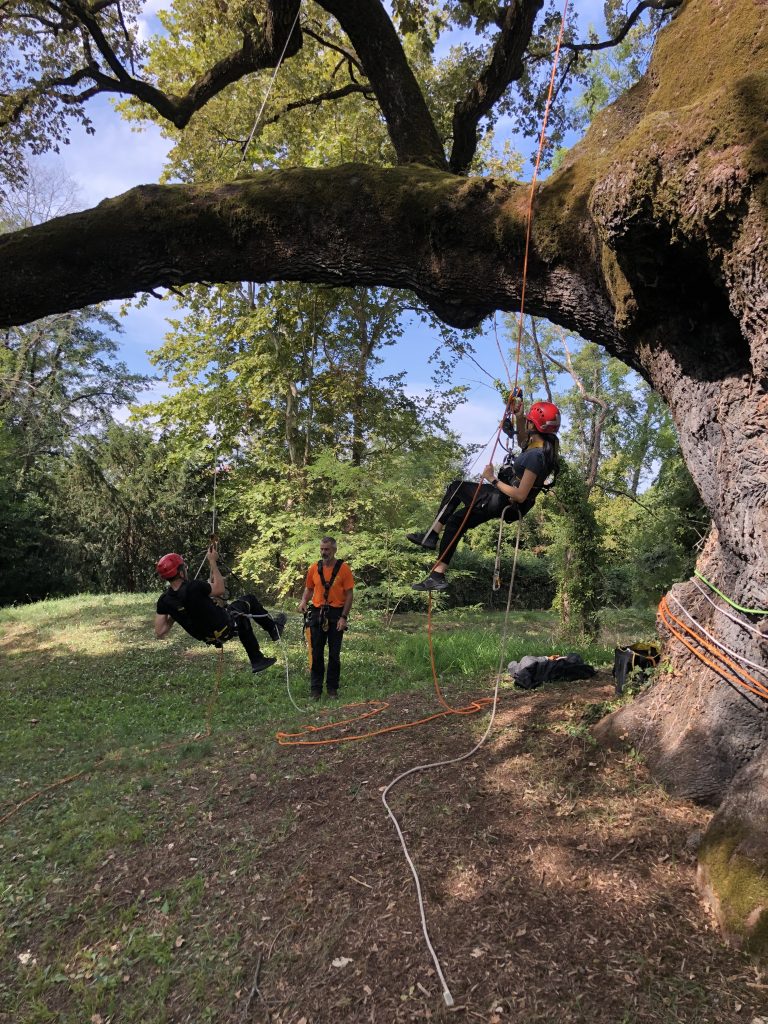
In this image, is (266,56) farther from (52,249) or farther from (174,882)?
(174,882)

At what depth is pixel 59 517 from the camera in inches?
829

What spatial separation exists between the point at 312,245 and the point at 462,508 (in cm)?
229

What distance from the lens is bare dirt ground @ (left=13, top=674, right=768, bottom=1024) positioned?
230 cm

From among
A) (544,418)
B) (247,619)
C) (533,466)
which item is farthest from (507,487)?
(247,619)

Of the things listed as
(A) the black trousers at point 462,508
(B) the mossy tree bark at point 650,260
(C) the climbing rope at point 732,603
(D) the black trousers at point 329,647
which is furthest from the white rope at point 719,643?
(D) the black trousers at point 329,647

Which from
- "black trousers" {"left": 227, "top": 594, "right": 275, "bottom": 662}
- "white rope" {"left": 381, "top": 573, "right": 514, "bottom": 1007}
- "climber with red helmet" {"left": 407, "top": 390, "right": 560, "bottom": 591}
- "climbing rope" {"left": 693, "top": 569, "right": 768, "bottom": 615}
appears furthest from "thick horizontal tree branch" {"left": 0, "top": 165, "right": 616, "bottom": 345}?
"black trousers" {"left": 227, "top": 594, "right": 275, "bottom": 662}

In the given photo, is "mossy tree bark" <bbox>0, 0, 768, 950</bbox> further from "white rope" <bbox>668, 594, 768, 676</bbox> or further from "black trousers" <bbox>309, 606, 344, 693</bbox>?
"black trousers" <bbox>309, 606, 344, 693</bbox>

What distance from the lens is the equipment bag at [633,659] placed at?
435cm

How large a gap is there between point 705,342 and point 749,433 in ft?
1.92

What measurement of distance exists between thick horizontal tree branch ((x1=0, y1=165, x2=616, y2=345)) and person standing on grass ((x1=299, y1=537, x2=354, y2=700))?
3554 millimetres

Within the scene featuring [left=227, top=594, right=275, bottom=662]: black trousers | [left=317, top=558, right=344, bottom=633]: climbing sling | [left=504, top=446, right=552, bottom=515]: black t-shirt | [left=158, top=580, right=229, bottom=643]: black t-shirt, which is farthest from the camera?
[left=317, top=558, right=344, bottom=633]: climbing sling

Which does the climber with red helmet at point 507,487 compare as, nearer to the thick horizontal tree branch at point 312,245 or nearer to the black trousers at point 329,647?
the thick horizontal tree branch at point 312,245

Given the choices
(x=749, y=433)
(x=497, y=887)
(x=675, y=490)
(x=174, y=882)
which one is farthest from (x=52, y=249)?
(x=675, y=490)

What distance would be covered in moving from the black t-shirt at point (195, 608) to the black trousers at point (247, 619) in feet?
0.75
